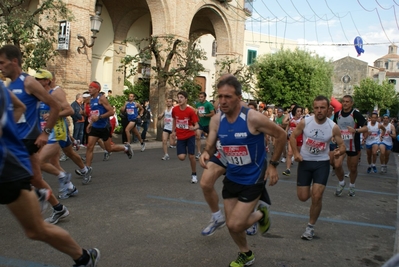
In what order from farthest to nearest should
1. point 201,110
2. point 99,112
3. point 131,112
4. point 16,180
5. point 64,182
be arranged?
point 131,112
point 201,110
point 99,112
point 64,182
point 16,180

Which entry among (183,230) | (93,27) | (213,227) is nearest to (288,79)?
(93,27)

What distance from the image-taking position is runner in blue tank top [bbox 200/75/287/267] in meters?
4.15

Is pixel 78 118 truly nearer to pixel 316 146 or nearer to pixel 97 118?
pixel 97 118

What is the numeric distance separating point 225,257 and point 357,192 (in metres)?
5.87

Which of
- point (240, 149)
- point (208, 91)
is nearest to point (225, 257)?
point (240, 149)

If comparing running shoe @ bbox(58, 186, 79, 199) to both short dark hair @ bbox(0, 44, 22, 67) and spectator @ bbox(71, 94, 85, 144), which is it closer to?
short dark hair @ bbox(0, 44, 22, 67)

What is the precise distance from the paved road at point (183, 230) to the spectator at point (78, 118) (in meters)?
5.43

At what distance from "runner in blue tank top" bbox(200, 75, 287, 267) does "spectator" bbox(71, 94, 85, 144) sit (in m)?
10.5

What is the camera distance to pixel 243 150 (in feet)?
13.8

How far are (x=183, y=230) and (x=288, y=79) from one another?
3498 cm

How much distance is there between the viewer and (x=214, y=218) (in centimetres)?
505

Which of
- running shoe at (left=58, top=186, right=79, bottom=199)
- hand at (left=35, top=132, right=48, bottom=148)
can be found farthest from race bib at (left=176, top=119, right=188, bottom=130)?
hand at (left=35, top=132, right=48, bottom=148)

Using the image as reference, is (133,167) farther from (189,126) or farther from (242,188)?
(242,188)

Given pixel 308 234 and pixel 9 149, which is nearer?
pixel 9 149
